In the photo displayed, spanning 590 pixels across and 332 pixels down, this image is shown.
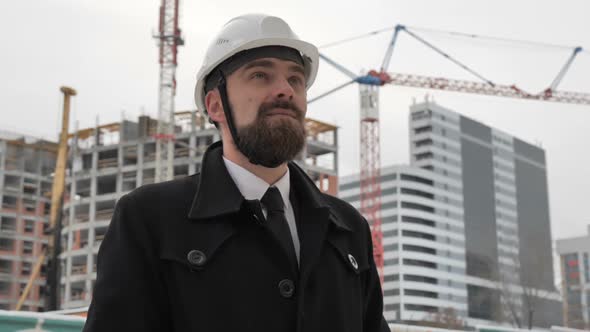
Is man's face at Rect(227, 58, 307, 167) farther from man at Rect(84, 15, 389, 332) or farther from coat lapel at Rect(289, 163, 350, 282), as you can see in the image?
coat lapel at Rect(289, 163, 350, 282)

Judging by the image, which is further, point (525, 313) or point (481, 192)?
point (481, 192)

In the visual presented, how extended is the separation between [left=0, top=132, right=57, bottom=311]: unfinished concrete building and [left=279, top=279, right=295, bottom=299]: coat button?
9498cm

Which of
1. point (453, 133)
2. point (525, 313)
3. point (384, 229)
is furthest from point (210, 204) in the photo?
point (453, 133)

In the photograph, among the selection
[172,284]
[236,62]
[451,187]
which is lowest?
[172,284]

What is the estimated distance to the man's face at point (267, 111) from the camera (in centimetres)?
277

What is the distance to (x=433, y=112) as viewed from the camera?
582 ft

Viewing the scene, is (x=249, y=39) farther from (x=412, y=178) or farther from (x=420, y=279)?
(x=412, y=178)

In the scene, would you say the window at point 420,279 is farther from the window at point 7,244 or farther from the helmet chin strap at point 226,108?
the helmet chin strap at point 226,108

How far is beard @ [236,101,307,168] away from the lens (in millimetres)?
2760

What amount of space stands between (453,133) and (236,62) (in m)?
180

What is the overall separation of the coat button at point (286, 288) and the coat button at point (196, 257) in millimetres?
252

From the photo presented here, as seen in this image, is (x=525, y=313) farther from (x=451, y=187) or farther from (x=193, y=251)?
(x=193, y=251)

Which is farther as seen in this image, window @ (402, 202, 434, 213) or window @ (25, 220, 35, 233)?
window @ (402, 202, 434, 213)

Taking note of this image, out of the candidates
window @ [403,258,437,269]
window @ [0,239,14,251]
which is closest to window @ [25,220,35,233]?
window @ [0,239,14,251]
